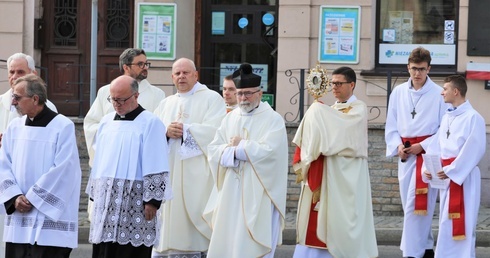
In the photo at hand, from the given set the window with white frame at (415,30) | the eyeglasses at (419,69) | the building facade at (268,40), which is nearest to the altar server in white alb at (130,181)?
the eyeglasses at (419,69)

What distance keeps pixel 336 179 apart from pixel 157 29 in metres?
6.58

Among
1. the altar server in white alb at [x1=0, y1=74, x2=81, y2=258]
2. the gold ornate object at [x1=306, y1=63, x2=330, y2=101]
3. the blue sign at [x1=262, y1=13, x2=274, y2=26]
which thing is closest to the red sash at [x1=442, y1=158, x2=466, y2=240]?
the gold ornate object at [x1=306, y1=63, x2=330, y2=101]

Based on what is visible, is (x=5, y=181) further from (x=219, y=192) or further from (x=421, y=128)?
(x=421, y=128)

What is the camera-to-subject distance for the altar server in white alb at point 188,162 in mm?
12617

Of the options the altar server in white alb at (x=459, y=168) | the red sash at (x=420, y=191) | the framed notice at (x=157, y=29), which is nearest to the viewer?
the altar server in white alb at (x=459, y=168)

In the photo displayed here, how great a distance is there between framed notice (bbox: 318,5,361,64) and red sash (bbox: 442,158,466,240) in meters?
5.81

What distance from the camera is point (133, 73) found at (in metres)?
12.9

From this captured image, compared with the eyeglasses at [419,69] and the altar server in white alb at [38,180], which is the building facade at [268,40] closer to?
the eyeglasses at [419,69]

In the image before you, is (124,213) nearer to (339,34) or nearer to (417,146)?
(417,146)

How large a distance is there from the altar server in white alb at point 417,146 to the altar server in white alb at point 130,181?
12.0 ft

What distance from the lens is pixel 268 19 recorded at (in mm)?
19344

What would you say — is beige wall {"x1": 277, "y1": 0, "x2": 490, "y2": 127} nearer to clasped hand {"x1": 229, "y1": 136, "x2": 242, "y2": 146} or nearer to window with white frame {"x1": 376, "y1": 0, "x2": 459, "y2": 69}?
window with white frame {"x1": 376, "y1": 0, "x2": 459, "y2": 69}

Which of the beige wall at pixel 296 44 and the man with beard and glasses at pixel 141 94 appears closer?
the man with beard and glasses at pixel 141 94

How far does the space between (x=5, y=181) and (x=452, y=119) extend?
182 inches
